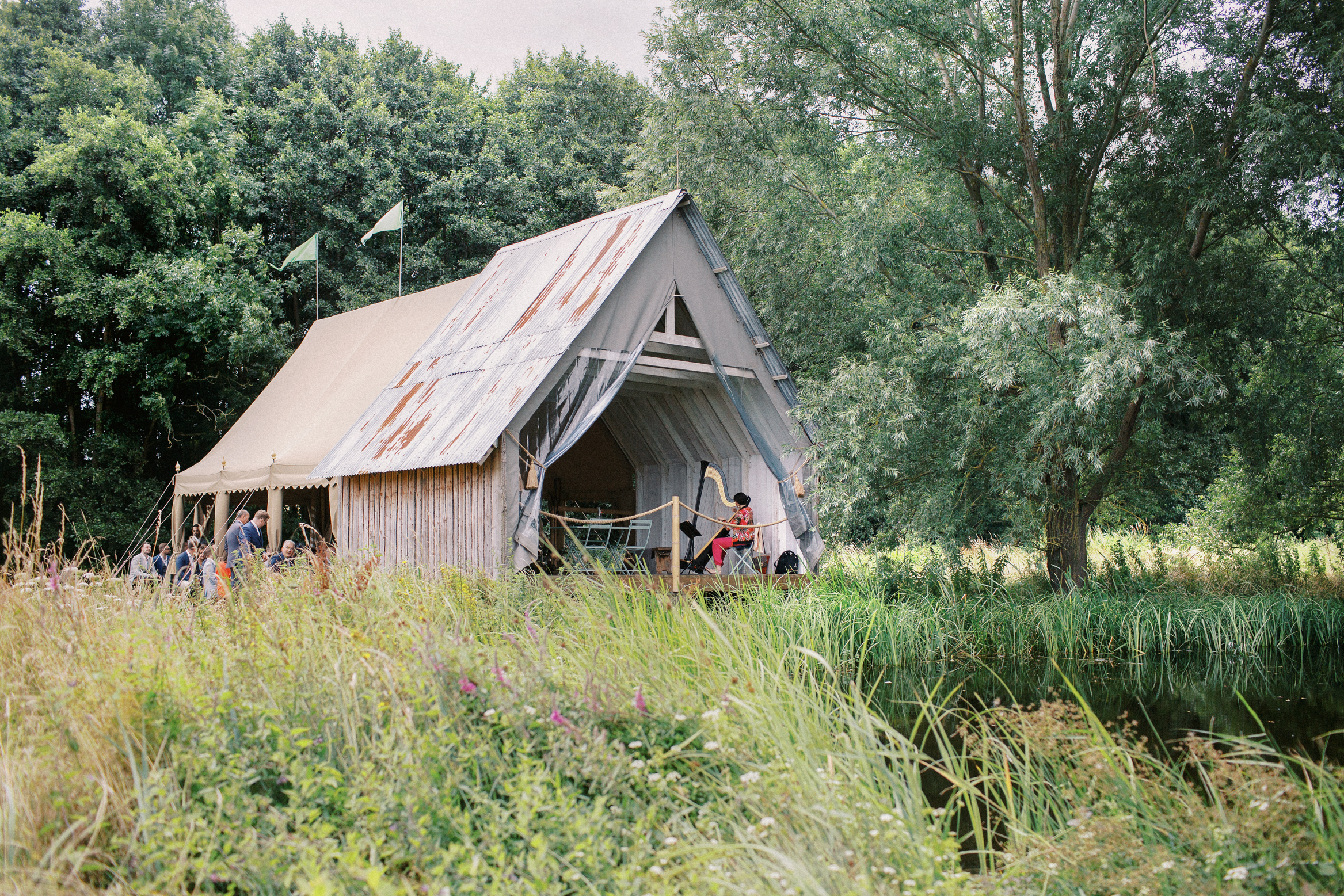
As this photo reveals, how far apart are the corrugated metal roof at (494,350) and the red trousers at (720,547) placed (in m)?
2.55

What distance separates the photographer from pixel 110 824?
3.16 metres

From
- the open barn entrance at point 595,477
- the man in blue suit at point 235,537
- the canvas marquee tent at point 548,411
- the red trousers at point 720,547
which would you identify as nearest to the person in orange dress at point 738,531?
the red trousers at point 720,547

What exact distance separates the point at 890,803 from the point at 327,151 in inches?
747

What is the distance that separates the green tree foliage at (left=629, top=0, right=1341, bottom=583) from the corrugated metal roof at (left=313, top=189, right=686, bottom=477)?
8.25ft

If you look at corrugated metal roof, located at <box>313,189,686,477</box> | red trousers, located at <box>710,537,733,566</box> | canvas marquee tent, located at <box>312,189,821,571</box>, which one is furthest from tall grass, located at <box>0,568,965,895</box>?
red trousers, located at <box>710,537,733,566</box>

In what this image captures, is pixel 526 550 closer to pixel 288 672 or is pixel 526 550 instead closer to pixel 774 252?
pixel 288 672

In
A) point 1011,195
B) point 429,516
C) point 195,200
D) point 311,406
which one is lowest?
point 429,516

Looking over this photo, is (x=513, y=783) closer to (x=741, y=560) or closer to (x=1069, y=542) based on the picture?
(x=741, y=560)

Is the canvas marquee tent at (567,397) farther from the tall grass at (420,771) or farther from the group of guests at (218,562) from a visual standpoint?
the tall grass at (420,771)

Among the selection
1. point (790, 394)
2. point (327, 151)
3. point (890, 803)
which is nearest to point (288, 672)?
point (890, 803)

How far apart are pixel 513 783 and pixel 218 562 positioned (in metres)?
6.63

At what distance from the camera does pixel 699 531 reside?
1128cm

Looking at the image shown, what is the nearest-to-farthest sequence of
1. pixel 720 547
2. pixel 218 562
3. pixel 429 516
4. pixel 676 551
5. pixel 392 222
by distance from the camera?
pixel 676 551 < pixel 218 562 < pixel 429 516 < pixel 720 547 < pixel 392 222

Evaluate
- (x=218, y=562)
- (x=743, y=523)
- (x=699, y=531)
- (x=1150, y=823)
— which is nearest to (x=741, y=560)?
(x=743, y=523)
